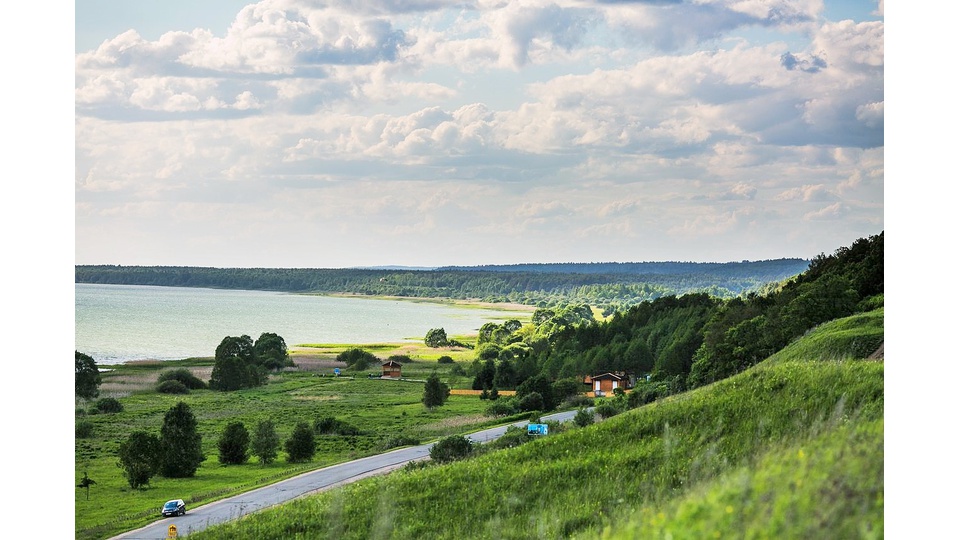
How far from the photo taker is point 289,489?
11523 millimetres

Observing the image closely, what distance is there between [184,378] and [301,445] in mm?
2016

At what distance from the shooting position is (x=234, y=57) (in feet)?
40.6

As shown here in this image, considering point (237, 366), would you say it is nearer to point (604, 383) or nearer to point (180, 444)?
point (180, 444)

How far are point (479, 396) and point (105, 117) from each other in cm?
608

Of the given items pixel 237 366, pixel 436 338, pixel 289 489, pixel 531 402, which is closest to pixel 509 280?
pixel 436 338

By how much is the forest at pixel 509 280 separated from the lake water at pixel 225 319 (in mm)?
180

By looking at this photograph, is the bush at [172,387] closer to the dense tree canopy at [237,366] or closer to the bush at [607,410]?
the dense tree canopy at [237,366]

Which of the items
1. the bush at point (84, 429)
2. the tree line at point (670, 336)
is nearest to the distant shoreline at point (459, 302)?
the tree line at point (670, 336)

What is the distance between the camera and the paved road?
35.4 ft
